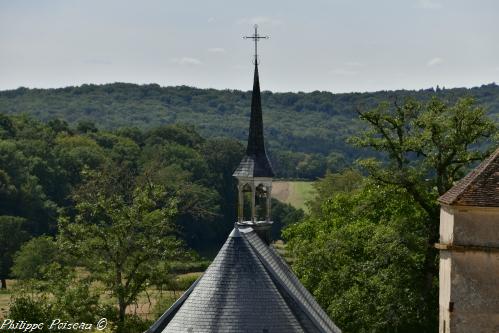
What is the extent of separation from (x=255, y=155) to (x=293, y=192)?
91.8m

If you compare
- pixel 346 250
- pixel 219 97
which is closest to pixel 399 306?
pixel 346 250

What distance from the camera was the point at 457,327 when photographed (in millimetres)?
23469

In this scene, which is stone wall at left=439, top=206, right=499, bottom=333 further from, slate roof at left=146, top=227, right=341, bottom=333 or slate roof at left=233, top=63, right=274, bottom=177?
→ slate roof at left=233, top=63, right=274, bottom=177

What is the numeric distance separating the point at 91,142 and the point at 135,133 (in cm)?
1315

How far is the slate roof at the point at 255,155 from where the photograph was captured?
27.1 m

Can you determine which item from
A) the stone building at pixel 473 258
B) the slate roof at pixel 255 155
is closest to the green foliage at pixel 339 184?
the slate roof at pixel 255 155

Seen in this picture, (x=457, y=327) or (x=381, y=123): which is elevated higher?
(x=381, y=123)

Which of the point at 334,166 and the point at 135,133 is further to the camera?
the point at 334,166

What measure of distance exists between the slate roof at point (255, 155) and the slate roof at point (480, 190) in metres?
5.35

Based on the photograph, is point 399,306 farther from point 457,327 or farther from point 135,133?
point 135,133

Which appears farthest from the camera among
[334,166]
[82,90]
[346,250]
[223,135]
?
[82,90]

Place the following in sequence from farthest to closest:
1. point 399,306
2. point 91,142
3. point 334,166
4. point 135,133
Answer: point 334,166 → point 135,133 → point 91,142 → point 399,306

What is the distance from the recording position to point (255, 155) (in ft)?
90.1

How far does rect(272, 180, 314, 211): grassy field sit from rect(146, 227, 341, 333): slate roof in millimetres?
84669
